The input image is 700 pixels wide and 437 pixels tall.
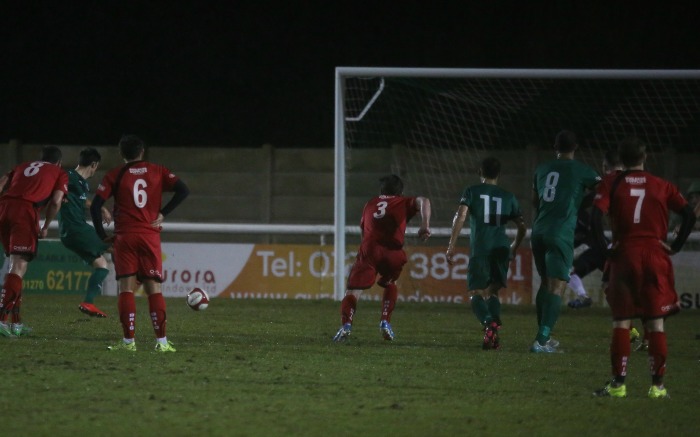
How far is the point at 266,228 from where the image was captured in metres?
17.8

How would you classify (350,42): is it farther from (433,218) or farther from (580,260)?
(580,260)

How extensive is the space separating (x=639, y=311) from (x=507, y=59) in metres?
23.1

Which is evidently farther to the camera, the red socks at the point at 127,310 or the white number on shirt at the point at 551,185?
the white number on shirt at the point at 551,185

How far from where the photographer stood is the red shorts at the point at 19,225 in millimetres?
10055

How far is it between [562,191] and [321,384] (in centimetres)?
318

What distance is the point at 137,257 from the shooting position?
351 inches

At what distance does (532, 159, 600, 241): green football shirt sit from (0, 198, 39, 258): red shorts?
14.9 ft

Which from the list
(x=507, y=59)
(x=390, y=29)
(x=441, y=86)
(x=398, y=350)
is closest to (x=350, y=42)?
(x=390, y=29)

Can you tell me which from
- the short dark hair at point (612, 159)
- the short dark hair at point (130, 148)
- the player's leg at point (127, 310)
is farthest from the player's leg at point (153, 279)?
the short dark hair at point (612, 159)

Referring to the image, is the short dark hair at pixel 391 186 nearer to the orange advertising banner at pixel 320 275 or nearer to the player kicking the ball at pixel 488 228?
the player kicking the ball at pixel 488 228

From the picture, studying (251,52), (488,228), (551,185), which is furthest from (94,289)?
(251,52)

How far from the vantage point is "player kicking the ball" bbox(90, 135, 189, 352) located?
8.88m

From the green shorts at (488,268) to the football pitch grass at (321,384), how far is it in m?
0.61

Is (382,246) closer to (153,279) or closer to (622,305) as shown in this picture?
(153,279)
